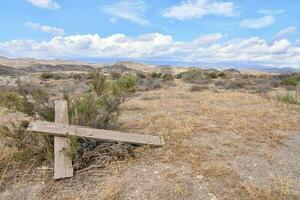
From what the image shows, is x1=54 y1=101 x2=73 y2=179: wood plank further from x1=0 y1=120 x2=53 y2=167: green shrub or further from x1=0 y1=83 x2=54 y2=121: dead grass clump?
x1=0 y1=83 x2=54 y2=121: dead grass clump

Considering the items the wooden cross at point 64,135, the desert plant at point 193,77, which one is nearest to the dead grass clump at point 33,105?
the wooden cross at point 64,135

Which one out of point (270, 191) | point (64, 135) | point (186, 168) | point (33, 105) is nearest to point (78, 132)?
point (64, 135)

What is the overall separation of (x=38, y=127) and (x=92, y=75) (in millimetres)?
4028

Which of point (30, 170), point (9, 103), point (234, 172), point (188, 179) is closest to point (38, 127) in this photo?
point (30, 170)

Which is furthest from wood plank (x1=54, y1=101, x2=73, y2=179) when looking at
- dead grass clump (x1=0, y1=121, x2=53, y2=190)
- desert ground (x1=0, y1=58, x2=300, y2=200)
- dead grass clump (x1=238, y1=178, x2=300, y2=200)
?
dead grass clump (x1=238, y1=178, x2=300, y2=200)

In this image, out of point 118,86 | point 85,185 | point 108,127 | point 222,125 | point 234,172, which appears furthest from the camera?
point 118,86

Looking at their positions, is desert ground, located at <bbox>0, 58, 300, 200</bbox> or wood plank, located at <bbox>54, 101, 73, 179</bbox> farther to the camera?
wood plank, located at <bbox>54, 101, 73, 179</bbox>

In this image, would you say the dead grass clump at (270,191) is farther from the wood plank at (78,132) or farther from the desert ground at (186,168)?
the wood plank at (78,132)

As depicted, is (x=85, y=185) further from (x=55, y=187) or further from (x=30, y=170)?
(x=30, y=170)

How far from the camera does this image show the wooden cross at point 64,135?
237 inches

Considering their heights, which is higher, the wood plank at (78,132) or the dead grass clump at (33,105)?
the dead grass clump at (33,105)

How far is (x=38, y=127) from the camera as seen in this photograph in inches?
255

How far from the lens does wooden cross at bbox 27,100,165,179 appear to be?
6.02 meters

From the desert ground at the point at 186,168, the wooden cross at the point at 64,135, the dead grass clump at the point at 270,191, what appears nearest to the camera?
the dead grass clump at the point at 270,191
